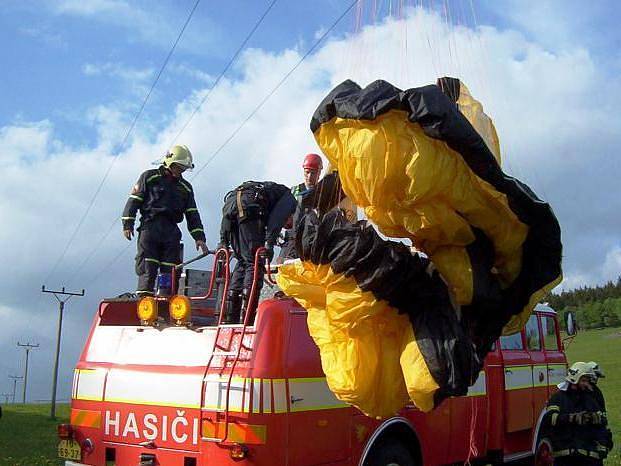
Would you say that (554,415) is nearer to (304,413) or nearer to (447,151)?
(304,413)

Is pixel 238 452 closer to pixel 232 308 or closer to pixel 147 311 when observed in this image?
pixel 232 308

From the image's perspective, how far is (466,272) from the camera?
3.22m

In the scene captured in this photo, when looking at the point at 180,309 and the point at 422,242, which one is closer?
the point at 422,242

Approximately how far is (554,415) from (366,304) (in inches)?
177

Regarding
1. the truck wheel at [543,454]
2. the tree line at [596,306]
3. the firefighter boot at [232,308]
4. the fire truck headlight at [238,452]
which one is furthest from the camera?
the tree line at [596,306]

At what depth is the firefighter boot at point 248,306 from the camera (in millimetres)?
5277

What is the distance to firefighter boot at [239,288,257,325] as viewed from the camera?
17.3ft

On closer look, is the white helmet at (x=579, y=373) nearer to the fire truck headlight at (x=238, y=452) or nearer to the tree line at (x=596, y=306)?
the fire truck headlight at (x=238, y=452)

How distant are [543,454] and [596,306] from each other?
195ft

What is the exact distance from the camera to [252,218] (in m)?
6.13

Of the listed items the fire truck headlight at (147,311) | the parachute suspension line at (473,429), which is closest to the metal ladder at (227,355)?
the fire truck headlight at (147,311)

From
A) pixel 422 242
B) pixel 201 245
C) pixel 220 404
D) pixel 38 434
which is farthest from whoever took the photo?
pixel 38 434

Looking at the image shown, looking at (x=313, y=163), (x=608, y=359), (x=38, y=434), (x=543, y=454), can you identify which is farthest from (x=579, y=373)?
(x=608, y=359)

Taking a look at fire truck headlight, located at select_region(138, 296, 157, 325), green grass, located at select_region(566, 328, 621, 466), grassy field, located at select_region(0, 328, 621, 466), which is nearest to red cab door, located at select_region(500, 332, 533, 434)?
green grass, located at select_region(566, 328, 621, 466)
